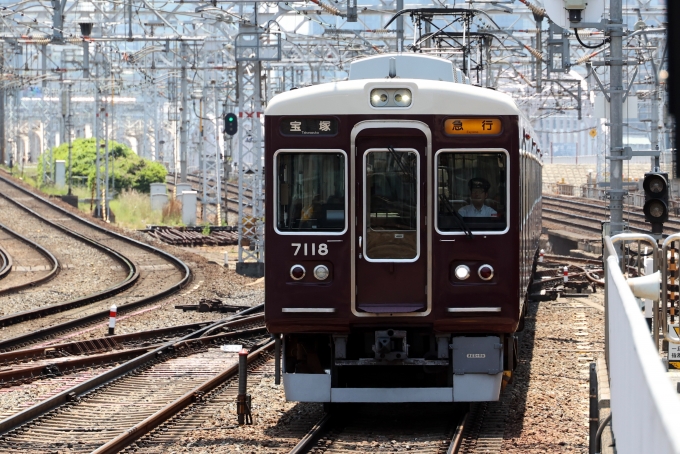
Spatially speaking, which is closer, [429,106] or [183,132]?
[429,106]

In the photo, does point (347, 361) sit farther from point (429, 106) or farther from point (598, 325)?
point (598, 325)

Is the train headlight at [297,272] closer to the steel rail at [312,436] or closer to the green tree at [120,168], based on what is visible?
the steel rail at [312,436]

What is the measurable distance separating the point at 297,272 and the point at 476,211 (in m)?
1.52

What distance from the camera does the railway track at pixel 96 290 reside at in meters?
15.7

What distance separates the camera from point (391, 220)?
338 inches

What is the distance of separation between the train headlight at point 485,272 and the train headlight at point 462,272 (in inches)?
3.6

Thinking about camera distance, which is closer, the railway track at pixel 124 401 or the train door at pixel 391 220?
the railway track at pixel 124 401

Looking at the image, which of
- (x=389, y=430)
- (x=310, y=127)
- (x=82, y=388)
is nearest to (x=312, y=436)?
(x=389, y=430)

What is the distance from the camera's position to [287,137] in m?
8.55

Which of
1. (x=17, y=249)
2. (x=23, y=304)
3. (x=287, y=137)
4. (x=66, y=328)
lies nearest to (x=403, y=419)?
(x=287, y=137)

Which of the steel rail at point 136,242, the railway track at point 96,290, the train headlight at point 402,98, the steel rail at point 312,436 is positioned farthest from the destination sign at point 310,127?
the steel rail at point 136,242

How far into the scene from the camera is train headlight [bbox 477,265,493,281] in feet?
27.7

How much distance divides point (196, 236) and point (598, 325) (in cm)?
2072

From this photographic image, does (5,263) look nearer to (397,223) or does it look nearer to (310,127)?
(310,127)
